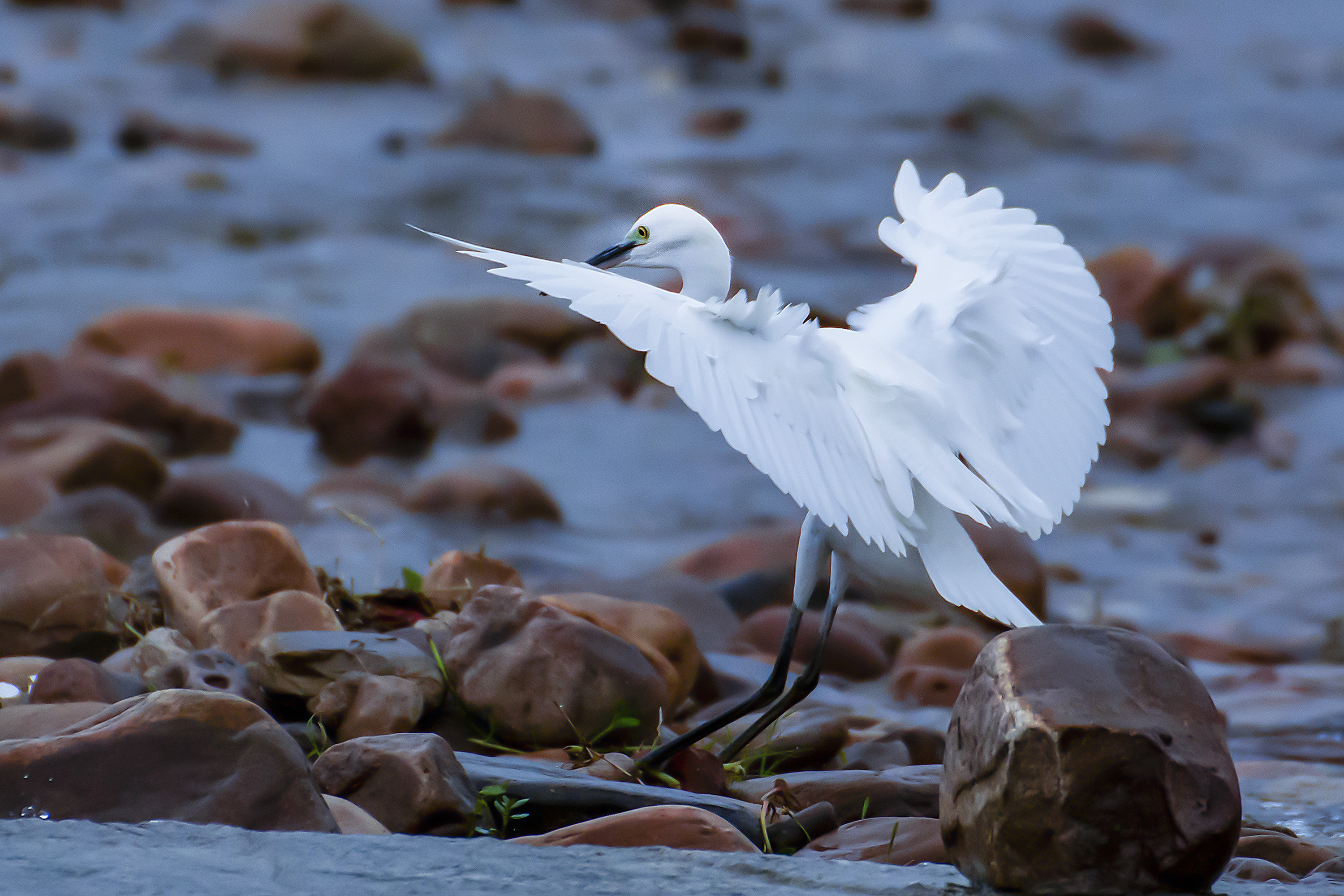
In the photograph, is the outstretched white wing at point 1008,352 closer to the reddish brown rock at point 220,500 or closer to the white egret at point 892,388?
the white egret at point 892,388

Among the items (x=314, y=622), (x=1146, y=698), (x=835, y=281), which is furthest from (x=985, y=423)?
(x=835, y=281)

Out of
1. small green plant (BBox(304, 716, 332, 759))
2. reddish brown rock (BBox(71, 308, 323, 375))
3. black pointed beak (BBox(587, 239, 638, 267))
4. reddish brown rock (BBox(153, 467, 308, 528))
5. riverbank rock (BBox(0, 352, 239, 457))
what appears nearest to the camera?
small green plant (BBox(304, 716, 332, 759))

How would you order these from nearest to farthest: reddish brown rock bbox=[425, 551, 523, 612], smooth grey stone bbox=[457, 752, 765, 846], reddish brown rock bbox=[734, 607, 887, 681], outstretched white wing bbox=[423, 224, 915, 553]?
smooth grey stone bbox=[457, 752, 765, 846] < outstretched white wing bbox=[423, 224, 915, 553] < reddish brown rock bbox=[425, 551, 523, 612] < reddish brown rock bbox=[734, 607, 887, 681]

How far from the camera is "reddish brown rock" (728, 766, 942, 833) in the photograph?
3.35 metres

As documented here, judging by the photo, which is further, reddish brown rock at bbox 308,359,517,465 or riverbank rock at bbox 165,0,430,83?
riverbank rock at bbox 165,0,430,83

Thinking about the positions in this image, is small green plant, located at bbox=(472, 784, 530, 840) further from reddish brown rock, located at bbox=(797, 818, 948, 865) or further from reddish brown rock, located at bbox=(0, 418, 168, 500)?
reddish brown rock, located at bbox=(0, 418, 168, 500)

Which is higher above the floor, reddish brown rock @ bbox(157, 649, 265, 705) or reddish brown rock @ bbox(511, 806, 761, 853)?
reddish brown rock @ bbox(511, 806, 761, 853)

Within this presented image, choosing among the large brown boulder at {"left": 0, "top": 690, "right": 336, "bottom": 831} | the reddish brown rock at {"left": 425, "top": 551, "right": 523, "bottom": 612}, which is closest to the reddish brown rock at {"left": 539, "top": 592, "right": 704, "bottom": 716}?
the reddish brown rock at {"left": 425, "top": 551, "right": 523, "bottom": 612}

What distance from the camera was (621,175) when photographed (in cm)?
1485

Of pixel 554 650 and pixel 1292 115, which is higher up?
pixel 1292 115

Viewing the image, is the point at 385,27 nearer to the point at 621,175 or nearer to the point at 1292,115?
the point at 621,175

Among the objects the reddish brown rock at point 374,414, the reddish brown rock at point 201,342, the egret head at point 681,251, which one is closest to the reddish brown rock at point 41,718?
the egret head at point 681,251

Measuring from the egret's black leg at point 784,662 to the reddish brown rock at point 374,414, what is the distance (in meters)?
5.19

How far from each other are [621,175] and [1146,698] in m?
12.8
